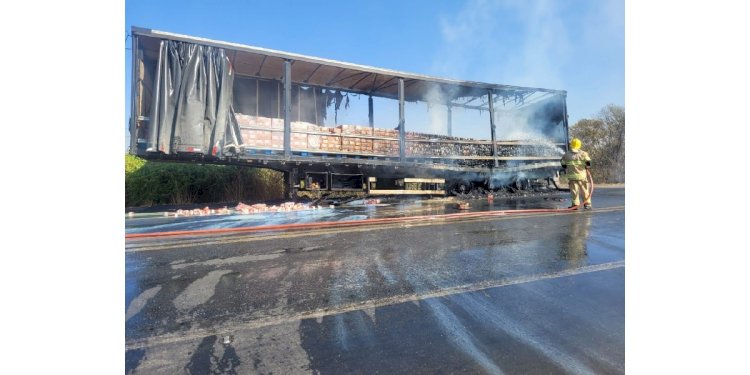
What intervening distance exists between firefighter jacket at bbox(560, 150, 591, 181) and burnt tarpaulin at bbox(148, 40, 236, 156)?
6.30m

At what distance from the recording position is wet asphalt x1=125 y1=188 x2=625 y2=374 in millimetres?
1279

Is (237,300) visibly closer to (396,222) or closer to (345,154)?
(396,222)

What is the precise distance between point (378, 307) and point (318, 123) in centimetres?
762

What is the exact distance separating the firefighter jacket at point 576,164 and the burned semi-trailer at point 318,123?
2.34m

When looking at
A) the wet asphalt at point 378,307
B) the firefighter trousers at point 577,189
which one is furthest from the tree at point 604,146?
the wet asphalt at point 378,307

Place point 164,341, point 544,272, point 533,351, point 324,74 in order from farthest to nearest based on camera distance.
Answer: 1. point 324,74
2. point 544,272
3. point 164,341
4. point 533,351

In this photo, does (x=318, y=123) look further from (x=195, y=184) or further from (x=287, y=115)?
(x=195, y=184)

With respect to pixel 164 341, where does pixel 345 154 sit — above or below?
above

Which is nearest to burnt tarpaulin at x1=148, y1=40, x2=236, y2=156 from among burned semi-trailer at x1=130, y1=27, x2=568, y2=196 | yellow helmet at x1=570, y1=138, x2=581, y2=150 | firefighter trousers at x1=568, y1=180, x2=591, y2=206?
burned semi-trailer at x1=130, y1=27, x2=568, y2=196

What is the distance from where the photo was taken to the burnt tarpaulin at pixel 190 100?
17.8ft

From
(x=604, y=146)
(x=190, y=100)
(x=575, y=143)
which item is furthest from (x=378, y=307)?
(x=190, y=100)

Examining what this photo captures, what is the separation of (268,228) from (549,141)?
25.5 ft
